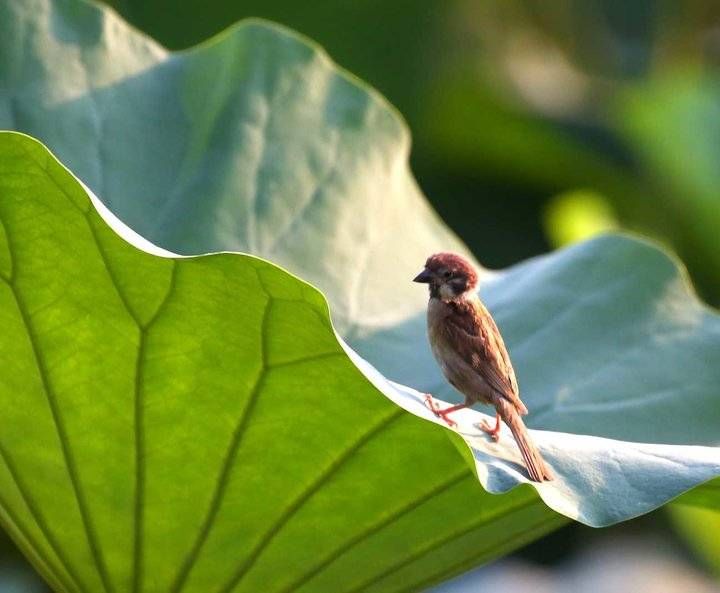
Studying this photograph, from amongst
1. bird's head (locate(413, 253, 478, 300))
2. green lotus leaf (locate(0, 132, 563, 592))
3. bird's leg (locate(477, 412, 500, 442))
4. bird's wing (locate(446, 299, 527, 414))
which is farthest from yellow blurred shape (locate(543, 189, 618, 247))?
green lotus leaf (locate(0, 132, 563, 592))

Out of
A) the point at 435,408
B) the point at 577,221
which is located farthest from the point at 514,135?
the point at 435,408

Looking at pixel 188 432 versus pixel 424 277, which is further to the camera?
pixel 424 277

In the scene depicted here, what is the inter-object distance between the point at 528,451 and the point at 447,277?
72 centimetres

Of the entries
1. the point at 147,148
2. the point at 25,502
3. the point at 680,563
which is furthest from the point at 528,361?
the point at 680,563

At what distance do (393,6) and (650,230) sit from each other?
1.33m

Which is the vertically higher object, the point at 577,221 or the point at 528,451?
the point at 528,451

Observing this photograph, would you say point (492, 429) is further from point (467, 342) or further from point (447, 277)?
point (447, 277)

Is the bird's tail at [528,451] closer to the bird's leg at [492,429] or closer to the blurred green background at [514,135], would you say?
the bird's leg at [492,429]

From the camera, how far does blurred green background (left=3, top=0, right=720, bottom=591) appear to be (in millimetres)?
4723

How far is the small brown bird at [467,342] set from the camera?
7.75 ft

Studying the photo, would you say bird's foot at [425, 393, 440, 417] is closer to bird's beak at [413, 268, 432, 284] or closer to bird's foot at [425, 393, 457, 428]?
bird's foot at [425, 393, 457, 428]

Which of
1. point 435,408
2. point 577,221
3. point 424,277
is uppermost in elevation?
point 435,408

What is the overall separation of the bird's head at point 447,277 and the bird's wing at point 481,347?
0.06 meters

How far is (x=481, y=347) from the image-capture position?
2.47m
